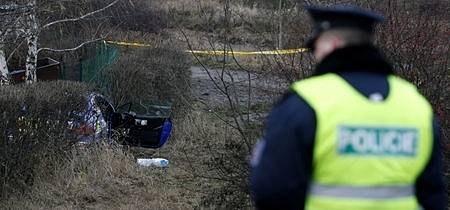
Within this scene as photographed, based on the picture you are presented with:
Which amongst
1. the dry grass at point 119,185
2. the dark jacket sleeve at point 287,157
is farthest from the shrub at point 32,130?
the dark jacket sleeve at point 287,157

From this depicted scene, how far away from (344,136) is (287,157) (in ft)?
0.65

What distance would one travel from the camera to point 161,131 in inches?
541

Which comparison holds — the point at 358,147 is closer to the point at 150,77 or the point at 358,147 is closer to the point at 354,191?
the point at 354,191

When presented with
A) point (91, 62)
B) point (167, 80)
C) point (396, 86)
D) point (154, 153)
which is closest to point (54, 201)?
point (154, 153)

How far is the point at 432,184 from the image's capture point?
2701mm

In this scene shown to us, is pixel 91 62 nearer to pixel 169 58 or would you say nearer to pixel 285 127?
pixel 169 58

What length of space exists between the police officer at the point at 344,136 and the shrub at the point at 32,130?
6343mm

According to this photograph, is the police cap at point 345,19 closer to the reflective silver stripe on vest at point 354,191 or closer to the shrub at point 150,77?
the reflective silver stripe on vest at point 354,191

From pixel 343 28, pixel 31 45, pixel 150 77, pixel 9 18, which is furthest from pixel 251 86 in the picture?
pixel 31 45

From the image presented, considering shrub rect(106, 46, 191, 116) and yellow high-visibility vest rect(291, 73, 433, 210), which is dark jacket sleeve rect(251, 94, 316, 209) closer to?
yellow high-visibility vest rect(291, 73, 433, 210)

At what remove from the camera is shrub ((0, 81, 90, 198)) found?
8445mm

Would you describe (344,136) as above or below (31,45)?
above

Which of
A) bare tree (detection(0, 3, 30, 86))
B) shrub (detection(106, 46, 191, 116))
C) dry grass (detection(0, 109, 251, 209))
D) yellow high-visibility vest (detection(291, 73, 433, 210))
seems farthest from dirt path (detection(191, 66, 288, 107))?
yellow high-visibility vest (detection(291, 73, 433, 210))

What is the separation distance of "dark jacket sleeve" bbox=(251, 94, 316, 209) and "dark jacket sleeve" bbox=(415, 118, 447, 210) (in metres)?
0.45
